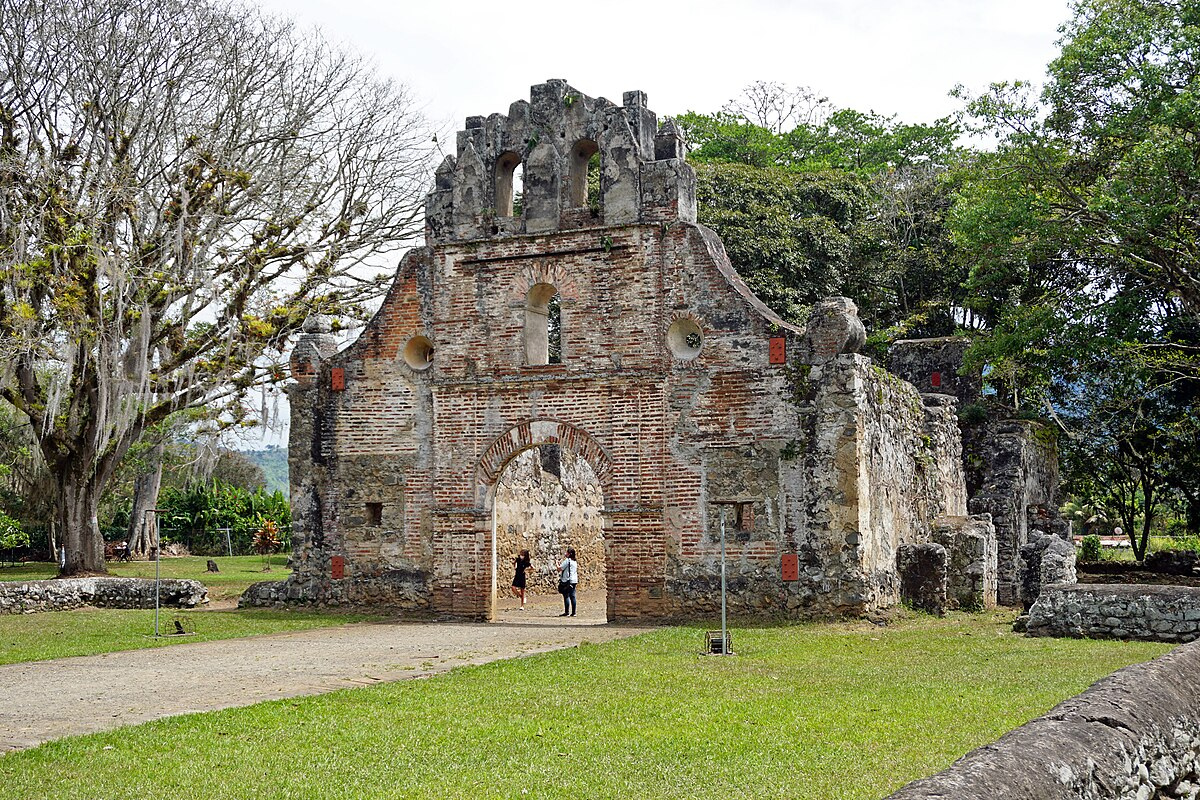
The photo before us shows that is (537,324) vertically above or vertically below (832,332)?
above

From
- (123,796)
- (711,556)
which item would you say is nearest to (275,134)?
(711,556)

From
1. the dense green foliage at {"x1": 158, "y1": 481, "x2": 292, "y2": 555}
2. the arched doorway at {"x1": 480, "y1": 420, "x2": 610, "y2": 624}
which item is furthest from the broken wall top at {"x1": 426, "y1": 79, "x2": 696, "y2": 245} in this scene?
the dense green foliage at {"x1": 158, "y1": 481, "x2": 292, "y2": 555}

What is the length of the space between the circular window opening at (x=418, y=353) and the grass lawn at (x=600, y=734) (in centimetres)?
771

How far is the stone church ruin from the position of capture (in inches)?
738

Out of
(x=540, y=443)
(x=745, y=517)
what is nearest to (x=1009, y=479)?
(x=745, y=517)

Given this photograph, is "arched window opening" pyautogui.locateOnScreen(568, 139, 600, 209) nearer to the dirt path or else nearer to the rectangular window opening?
the rectangular window opening

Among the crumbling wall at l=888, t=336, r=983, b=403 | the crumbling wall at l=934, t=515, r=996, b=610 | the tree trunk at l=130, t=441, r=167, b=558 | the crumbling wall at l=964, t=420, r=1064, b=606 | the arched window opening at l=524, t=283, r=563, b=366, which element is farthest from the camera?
the tree trunk at l=130, t=441, r=167, b=558

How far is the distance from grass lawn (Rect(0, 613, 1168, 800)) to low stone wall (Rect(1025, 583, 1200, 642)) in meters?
0.89

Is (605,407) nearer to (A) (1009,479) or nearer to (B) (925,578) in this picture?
(B) (925,578)

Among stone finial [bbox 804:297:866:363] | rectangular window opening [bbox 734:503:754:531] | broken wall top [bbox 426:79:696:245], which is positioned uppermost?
broken wall top [bbox 426:79:696:245]

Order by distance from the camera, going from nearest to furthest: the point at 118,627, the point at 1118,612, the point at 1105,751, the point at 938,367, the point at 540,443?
the point at 1105,751 < the point at 1118,612 < the point at 118,627 < the point at 540,443 < the point at 938,367

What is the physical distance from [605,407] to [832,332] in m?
3.51

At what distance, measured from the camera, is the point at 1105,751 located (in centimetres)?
552

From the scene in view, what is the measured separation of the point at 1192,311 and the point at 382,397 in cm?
1602
